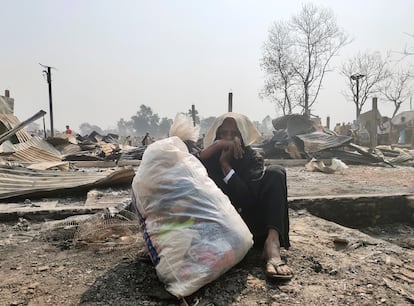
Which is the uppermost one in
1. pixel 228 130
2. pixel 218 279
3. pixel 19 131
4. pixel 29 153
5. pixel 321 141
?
pixel 228 130

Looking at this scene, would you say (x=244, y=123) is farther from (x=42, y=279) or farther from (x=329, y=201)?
(x=329, y=201)

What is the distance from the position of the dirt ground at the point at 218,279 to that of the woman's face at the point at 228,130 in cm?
77

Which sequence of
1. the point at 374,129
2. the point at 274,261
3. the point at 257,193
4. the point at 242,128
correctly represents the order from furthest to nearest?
the point at 374,129, the point at 242,128, the point at 257,193, the point at 274,261

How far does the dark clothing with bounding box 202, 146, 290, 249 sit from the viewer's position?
2048 mm

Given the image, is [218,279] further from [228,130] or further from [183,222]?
[228,130]

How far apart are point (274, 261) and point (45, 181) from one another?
3543 millimetres

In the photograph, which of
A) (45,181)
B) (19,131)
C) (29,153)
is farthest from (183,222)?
(19,131)

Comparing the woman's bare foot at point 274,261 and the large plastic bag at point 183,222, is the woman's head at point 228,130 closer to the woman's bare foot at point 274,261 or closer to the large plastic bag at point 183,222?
the large plastic bag at point 183,222

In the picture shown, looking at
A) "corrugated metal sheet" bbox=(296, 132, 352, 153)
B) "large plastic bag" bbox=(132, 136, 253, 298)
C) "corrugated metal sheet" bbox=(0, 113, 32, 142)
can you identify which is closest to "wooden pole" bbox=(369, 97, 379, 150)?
"corrugated metal sheet" bbox=(296, 132, 352, 153)

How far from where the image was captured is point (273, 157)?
10539 millimetres

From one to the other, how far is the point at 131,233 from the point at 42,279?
2.52 feet

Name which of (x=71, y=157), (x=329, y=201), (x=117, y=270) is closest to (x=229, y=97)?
(x=71, y=157)

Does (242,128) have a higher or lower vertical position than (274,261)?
higher

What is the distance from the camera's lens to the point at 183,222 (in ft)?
5.37
